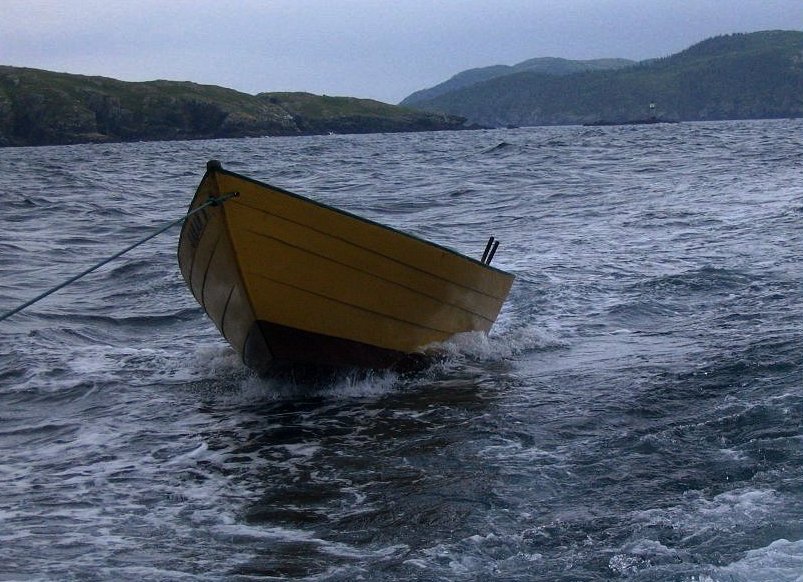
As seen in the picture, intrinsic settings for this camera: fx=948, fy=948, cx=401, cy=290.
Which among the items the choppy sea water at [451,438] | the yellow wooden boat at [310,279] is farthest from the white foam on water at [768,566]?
the yellow wooden boat at [310,279]

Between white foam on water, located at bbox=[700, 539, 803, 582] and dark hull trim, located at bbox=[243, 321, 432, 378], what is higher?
dark hull trim, located at bbox=[243, 321, 432, 378]

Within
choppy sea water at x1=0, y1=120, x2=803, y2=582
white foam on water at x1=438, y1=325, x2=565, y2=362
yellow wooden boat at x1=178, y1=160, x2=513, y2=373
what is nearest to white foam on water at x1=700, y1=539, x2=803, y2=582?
choppy sea water at x1=0, y1=120, x2=803, y2=582

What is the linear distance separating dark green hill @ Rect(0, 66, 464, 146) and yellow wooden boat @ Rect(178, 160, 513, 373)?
129739 mm

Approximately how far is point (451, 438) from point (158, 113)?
151203 millimetres

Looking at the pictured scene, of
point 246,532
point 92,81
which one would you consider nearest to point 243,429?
point 246,532

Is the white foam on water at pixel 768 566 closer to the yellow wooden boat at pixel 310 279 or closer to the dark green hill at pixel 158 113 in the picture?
the yellow wooden boat at pixel 310 279

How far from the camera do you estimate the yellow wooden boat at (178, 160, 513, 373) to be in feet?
25.3

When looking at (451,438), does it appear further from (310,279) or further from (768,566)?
(768,566)

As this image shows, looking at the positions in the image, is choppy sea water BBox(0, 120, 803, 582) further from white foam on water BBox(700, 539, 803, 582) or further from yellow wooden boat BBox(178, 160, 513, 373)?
yellow wooden boat BBox(178, 160, 513, 373)

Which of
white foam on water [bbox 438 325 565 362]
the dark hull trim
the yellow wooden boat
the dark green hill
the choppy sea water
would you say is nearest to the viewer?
the choppy sea water

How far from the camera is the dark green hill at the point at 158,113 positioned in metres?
135

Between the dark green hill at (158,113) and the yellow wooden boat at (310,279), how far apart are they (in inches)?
5108

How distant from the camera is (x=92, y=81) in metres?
164

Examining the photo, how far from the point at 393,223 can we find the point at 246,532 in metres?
16.0
